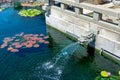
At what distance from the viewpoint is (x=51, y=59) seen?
586 inches

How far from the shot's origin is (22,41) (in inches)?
680

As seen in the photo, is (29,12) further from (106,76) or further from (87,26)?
(106,76)

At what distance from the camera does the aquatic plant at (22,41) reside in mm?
16422

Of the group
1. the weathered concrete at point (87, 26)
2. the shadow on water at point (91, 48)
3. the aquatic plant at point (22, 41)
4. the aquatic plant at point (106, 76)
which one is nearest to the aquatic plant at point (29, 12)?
the weathered concrete at point (87, 26)

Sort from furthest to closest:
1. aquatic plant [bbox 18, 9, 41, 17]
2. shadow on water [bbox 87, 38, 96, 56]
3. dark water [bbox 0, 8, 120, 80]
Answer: aquatic plant [bbox 18, 9, 41, 17] → shadow on water [bbox 87, 38, 96, 56] → dark water [bbox 0, 8, 120, 80]

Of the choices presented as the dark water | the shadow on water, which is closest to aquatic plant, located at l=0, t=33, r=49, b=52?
the dark water

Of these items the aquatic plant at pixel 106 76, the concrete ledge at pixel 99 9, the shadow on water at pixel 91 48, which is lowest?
the aquatic plant at pixel 106 76

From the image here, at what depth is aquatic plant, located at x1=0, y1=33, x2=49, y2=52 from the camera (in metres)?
16.4

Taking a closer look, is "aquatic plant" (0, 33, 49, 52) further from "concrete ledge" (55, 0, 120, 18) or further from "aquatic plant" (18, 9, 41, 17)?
"aquatic plant" (18, 9, 41, 17)

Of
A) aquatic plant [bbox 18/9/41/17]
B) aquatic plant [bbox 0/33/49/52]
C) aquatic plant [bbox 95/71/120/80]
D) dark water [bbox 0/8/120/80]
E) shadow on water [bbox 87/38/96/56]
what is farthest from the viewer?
aquatic plant [bbox 18/9/41/17]

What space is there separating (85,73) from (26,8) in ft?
47.8

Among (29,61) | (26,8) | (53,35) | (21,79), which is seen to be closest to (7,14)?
(26,8)

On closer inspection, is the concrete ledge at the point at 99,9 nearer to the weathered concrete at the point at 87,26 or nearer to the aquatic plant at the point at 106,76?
the weathered concrete at the point at 87,26

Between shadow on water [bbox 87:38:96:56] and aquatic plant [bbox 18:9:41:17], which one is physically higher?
aquatic plant [bbox 18:9:41:17]
